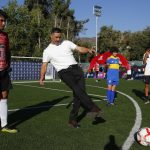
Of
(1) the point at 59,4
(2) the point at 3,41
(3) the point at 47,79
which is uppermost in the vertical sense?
(1) the point at 59,4

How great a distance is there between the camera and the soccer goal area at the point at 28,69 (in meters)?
29.7

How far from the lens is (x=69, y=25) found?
6850cm

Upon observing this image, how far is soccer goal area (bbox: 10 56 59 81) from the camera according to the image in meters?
29.7

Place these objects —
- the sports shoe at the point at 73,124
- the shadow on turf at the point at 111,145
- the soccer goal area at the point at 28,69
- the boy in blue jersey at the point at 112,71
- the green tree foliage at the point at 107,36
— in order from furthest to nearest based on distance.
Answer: the green tree foliage at the point at 107,36 < the soccer goal area at the point at 28,69 < the boy in blue jersey at the point at 112,71 < the sports shoe at the point at 73,124 < the shadow on turf at the point at 111,145

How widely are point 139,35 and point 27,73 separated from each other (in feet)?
167

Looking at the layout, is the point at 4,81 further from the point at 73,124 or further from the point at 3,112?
the point at 73,124

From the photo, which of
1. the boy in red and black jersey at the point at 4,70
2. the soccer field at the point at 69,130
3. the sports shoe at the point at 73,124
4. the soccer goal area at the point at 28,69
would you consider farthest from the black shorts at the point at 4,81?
the soccer goal area at the point at 28,69

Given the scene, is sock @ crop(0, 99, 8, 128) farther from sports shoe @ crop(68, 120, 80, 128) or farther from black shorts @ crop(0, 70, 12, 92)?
sports shoe @ crop(68, 120, 80, 128)

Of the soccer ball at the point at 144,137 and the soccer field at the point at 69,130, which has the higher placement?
the soccer ball at the point at 144,137

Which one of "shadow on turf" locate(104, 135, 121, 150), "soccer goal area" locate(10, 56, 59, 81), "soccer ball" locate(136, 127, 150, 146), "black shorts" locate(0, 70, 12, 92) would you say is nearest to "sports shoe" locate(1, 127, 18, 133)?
"black shorts" locate(0, 70, 12, 92)

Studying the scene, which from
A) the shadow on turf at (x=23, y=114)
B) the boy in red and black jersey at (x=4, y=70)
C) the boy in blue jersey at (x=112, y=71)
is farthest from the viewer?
the boy in blue jersey at (x=112, y=71)

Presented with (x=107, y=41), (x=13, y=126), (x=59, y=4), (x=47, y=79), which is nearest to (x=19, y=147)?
(x=13, y=126)

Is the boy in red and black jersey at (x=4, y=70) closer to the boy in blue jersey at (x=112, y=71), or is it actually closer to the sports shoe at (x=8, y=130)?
the sports shoe at (x=8, y=130)

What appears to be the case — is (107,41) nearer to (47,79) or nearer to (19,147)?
(47,79)
